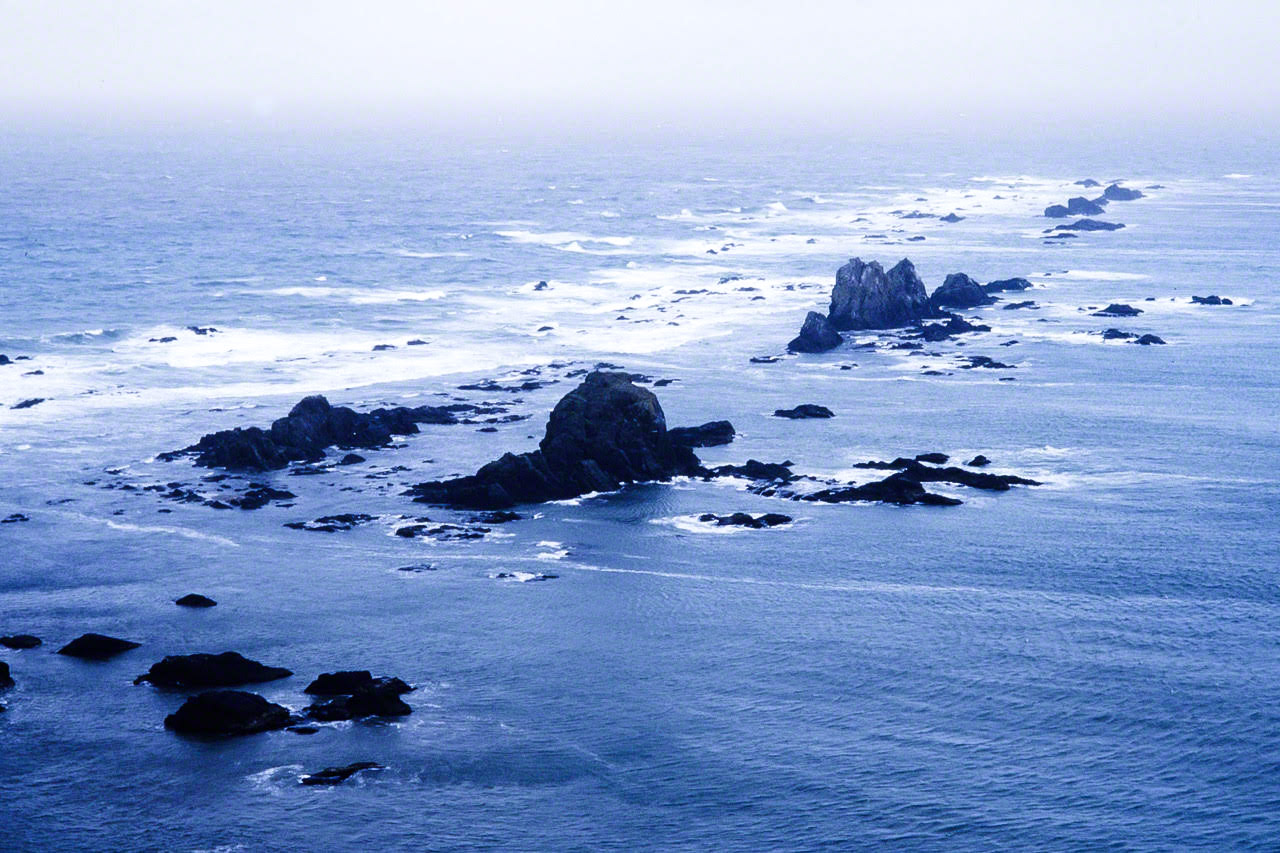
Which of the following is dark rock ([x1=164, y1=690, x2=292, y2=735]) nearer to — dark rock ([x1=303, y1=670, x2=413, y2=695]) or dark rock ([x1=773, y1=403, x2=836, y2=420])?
dark rock ([x1=303, y1=670, x2=413, y2=695])

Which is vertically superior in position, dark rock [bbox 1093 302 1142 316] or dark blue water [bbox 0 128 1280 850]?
dark rock [bbox 1093 302 1142 316]

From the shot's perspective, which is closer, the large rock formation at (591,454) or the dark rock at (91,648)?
the dark rock at (91,648)

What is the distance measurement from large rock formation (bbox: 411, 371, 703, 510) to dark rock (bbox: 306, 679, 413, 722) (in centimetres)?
3002

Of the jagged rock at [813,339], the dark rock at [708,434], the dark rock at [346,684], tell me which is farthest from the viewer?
the jagged rock at [813,339]

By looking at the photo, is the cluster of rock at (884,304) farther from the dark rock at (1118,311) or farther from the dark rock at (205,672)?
the dark rock at (205,672)

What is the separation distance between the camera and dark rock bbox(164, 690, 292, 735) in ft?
193

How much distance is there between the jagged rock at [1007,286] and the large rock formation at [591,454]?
78.4 m

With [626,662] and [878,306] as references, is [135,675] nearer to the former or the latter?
[626,662]

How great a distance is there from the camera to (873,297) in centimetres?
14600

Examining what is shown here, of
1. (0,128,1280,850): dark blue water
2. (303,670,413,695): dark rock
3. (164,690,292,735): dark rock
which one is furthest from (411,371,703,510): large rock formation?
(164,690,292,735): dark rock

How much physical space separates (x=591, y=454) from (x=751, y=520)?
12.6 metres

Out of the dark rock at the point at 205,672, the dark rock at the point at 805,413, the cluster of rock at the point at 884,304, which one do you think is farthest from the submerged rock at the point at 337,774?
the cluster of rock at the point at 884,304

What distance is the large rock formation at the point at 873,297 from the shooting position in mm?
145500

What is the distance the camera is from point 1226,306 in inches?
6107
